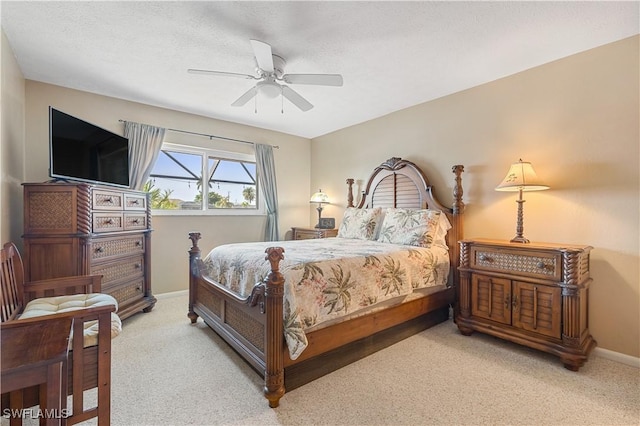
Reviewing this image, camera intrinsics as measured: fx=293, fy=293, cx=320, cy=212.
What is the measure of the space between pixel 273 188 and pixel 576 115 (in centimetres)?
393

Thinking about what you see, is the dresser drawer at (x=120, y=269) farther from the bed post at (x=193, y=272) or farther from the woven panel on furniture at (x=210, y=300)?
the woven panel on furniture at (x=210, y=300)

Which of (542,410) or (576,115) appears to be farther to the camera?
(576,115)

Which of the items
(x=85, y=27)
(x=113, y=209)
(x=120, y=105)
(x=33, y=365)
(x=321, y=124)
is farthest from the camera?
(x=321, y=124)

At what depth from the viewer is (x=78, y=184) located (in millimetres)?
2594

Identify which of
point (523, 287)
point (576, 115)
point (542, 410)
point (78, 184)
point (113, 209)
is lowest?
point (542, 410)

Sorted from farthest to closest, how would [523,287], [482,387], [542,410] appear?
1. [523,287]
2. [482,387]
3. [542,410]

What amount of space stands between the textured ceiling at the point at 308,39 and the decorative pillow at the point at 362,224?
1.51 meters

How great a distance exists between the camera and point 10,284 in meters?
1.88

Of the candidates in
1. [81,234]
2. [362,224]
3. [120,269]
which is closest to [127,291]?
[120,269]

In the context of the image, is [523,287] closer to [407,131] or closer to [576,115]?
[576,115]

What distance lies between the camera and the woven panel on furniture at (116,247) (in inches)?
110

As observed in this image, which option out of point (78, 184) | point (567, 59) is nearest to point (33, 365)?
point (78, 184)

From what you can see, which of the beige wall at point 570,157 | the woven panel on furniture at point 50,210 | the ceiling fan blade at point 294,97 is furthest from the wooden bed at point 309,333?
the ceiling fan blade at point 294,97

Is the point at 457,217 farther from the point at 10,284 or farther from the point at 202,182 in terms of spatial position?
the point at 10,284
